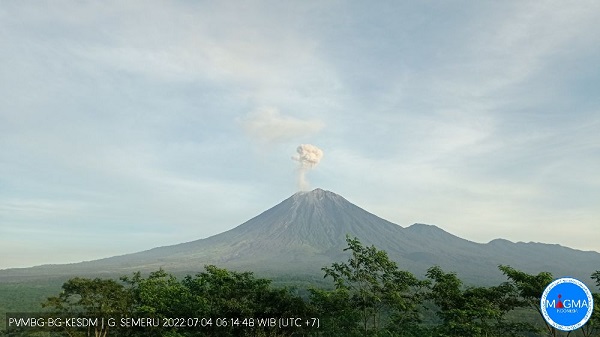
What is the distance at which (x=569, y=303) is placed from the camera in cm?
538

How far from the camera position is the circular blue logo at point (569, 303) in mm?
5340

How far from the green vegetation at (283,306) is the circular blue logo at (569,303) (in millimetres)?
11787

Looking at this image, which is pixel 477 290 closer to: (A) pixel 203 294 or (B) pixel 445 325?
(B) pixel 445 325

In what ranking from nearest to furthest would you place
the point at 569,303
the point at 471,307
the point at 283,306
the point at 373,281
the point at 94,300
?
the point at 569,303 < the point at 471,307 < the point at 94,300 < the point at 283,306 < the point at 373,281

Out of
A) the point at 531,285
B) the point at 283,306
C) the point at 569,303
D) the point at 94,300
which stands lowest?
the point at 283,306

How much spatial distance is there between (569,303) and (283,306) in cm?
1494

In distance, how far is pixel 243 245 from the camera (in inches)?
7840

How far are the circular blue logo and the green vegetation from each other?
11.8m

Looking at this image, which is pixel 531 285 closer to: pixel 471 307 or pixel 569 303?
pixel 471 307

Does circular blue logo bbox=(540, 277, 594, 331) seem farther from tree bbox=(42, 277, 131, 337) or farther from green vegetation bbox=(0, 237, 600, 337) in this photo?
tree bbox=(42, 277, 131, 337)

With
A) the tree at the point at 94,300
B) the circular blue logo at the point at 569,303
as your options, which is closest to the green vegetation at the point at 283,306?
the tree at the point at 94,300

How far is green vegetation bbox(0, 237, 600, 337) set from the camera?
683 inches

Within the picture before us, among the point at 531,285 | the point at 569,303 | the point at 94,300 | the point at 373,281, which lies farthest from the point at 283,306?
the point at 569,303

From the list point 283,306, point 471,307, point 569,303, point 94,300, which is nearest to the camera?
point 569,303
